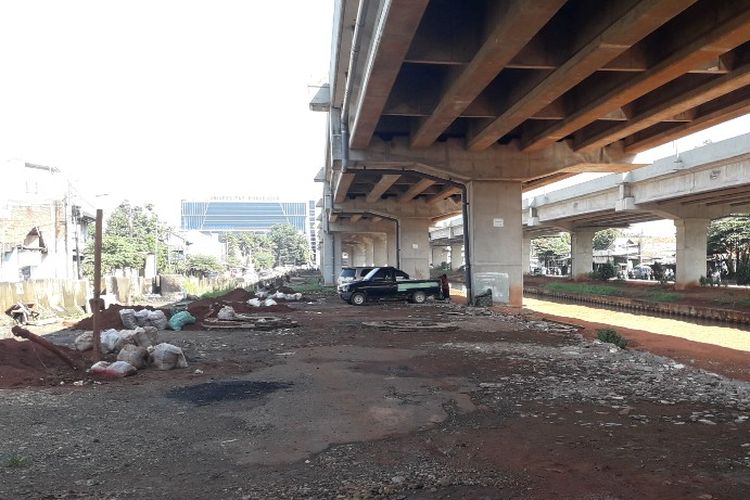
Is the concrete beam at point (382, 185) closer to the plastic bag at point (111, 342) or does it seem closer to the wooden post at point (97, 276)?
the plastic bag at point (111, 342)

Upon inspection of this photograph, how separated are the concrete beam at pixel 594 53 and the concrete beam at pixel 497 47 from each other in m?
1.36

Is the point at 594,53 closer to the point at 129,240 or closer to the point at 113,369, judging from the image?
the point at 113,369

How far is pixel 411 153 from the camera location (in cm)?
2472

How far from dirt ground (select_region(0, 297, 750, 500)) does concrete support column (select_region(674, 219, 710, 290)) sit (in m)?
31.7

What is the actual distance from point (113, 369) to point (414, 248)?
37.3 m

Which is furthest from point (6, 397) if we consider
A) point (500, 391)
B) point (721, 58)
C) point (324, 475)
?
point (721, 58)

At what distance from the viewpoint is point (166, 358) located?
10.6 meters

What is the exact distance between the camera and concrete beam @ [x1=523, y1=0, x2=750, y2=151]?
1093cm

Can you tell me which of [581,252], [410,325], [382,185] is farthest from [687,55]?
[581,252]

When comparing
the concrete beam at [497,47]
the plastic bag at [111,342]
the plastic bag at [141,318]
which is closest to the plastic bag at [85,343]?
the plastic bag at [111,342]

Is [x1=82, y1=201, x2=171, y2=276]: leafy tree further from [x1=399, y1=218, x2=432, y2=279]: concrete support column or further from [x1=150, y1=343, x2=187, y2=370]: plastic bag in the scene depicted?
[x1=150, y1=343, x2=187, y2=370]: plastic bag

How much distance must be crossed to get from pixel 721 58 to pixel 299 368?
1237 centimetres

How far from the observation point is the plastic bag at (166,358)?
34.6 feet

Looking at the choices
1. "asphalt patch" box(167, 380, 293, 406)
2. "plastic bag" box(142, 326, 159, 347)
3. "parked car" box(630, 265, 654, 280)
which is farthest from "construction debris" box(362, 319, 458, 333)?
"parked car" box(630, 265, 654, 280)
